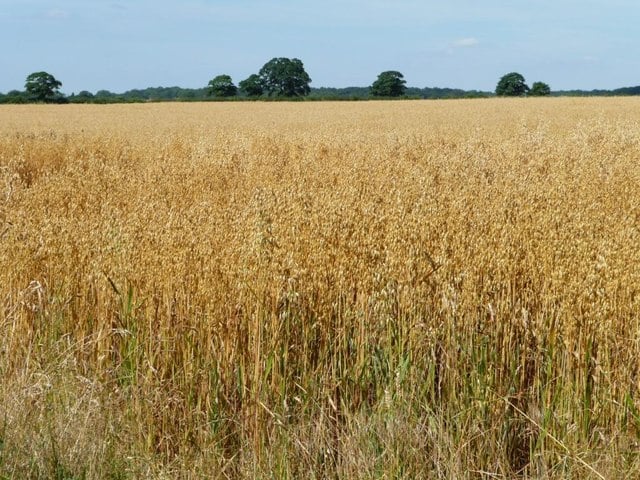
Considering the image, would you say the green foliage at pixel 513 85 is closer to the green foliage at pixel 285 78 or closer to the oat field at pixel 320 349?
Answer: the green foliage at pixel 285 78

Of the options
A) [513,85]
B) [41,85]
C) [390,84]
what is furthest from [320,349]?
[513,85]

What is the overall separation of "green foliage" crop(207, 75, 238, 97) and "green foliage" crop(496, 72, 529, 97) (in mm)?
32964

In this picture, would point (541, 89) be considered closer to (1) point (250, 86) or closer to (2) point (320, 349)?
(1) point (250, 86)

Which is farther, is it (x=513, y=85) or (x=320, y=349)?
(x=513, y=85)

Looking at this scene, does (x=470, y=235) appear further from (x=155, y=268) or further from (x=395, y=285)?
(x=155, y=268)

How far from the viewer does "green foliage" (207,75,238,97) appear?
255 feet

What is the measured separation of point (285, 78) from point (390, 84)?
1312 cm

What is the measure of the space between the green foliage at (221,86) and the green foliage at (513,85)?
108 ft

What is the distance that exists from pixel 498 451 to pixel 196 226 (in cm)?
245

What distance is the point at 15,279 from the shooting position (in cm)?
414

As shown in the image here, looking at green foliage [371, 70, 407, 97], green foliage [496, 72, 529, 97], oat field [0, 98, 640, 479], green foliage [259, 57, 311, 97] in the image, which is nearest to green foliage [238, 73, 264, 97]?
green foliage [259, 57, 311, 97]

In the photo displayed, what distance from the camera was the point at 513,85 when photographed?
85.8 meters

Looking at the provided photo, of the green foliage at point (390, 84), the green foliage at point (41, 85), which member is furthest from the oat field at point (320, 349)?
the green foliage at point (390, 84)

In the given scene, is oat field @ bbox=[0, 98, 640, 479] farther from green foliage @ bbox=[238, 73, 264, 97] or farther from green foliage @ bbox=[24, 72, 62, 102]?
green foliage @ bbox=[238, 73, 264, 97]
